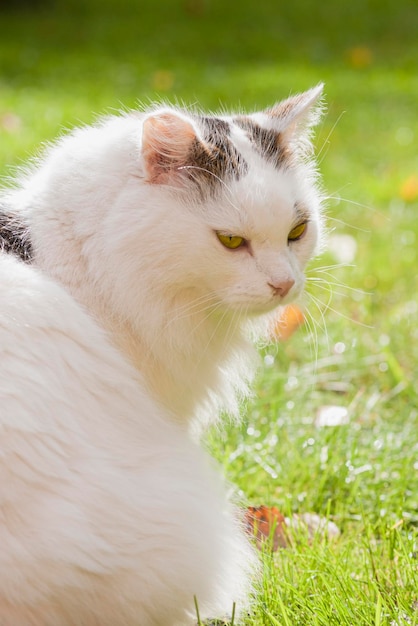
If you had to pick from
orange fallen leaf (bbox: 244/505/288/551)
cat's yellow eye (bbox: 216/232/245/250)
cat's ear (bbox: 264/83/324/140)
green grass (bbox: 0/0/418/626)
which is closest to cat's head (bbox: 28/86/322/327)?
cat's yellow eye (bbox: 216/232/245/250)

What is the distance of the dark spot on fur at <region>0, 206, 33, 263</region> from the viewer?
1782 millimetres

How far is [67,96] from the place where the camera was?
6156 millimetres

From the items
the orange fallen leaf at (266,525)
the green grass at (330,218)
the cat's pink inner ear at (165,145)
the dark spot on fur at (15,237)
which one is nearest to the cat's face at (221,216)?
the cat's pink inner ear at (165,145)

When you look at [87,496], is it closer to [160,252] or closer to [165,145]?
[160,252]

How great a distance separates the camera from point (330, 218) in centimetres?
222

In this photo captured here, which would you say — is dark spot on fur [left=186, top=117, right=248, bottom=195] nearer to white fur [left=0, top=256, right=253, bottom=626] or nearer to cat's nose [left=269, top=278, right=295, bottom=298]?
cat's nose [left=269, top=278, right=295, bottom=298]

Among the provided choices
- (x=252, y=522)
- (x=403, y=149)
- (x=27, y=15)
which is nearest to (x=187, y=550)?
(x=252, y=522)

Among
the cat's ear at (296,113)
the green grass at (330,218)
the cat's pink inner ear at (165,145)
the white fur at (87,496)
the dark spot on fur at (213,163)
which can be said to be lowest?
the green grass at (330,218)

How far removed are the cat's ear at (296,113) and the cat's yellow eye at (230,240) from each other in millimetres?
345

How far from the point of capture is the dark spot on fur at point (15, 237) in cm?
178

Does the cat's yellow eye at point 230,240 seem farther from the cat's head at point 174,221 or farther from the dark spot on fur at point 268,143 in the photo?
the dark spot on fur at point 268,143

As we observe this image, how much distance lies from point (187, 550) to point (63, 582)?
23cm

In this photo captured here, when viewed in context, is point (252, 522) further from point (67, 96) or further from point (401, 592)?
point (67, 96)

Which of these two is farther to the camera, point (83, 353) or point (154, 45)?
point (154, 45)
